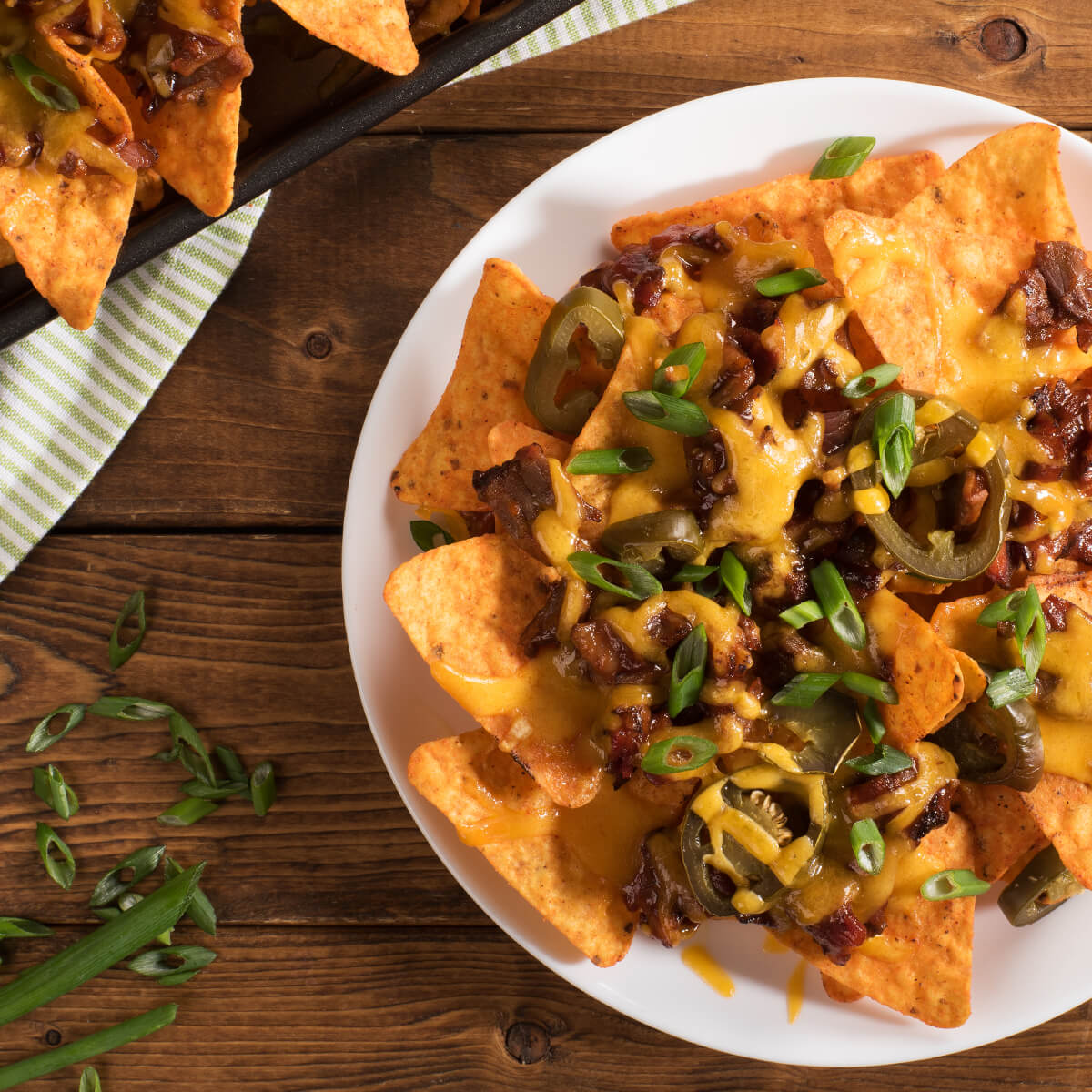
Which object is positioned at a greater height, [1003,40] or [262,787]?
[1003,40]

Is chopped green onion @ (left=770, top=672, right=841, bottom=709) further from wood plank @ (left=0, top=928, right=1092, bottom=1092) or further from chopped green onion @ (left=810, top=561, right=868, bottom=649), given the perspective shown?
wood plank @ (left=0, top=928, right=1092, bottom=1092)

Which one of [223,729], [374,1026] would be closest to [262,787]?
[223,729]

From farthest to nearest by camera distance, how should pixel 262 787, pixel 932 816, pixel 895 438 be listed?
1. pixel 262 787
2. pixel 932 816
3. pixel 895 438

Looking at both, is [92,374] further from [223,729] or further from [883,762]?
[883,762]

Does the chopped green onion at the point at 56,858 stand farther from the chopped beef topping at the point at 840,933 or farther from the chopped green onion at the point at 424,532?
the chopped beef topping at the point at 840,933

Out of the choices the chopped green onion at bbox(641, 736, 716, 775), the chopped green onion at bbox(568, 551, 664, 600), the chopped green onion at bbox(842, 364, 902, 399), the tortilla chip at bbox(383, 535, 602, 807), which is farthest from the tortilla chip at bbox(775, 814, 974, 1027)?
the chopped green onion at bbox(842, 364, 902, 399)

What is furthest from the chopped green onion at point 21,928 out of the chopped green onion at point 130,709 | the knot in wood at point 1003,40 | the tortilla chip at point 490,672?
the knot in wood at point 1003,40

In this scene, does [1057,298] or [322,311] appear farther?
[322,311]
